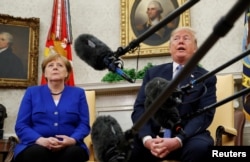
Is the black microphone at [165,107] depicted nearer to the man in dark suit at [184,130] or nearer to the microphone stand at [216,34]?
the microphone stand at [216,34]

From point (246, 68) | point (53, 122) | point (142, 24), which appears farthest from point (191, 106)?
point (142, 24)

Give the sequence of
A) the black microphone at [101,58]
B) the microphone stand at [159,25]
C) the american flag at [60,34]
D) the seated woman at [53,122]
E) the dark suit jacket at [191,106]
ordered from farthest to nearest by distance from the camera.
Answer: the american flag at [60,34], the seated woman at [53,122], the dark suit jacket at [191,106], the black microphone at [101,58], the microphone stand at [159,25]

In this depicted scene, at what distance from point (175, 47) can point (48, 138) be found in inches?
44.2

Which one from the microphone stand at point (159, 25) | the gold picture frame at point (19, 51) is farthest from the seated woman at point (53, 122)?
the gold picture frame at point (19, 51)

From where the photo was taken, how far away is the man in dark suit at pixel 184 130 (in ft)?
7.68

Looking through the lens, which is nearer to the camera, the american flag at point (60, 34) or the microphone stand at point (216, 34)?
the microphone stand at point (216, 34)

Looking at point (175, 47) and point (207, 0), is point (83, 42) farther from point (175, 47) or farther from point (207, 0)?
point (207, 0)

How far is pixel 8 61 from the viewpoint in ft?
16.8

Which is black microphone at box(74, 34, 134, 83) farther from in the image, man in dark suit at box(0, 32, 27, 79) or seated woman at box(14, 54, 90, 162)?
man in dark suit at box(0, 32, 27, 79)

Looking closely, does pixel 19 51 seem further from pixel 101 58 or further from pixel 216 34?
pixel 216 34

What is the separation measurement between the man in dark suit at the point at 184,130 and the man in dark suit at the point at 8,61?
2.78 meters

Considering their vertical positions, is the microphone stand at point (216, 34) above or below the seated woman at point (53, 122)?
above

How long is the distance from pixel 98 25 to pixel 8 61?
1.33 metres

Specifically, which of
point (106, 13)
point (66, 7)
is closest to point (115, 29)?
point (106, 13)
